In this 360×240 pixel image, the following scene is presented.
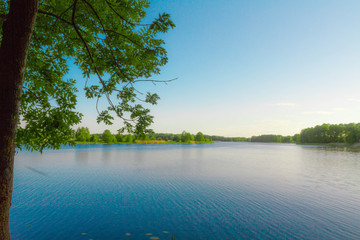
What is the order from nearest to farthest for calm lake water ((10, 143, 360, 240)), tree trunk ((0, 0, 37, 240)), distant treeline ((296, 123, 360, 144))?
tree trunk ((0, 0, 37, 240)) → calm lake water ((10, 143, 360, 240)) → distant treeline ((296, 123, 360, 144))

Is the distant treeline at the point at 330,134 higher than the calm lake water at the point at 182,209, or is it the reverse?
the distant treeline at the point at 330,134

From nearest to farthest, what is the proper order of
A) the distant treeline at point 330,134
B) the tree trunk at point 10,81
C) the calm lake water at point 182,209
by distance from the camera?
the tree trunk at point 10,81, the calm lake water at point 182,209, the distant treeline at point 330,134

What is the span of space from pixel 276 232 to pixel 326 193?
30.4 ft

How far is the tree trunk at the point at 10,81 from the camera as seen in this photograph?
2.59 m

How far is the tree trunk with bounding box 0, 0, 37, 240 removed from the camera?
259 cm

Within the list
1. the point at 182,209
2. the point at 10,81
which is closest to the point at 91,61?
the point at 10,81

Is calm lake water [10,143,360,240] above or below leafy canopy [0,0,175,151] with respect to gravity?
below

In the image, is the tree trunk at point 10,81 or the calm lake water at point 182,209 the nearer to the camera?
the tree trunk at point 10,81

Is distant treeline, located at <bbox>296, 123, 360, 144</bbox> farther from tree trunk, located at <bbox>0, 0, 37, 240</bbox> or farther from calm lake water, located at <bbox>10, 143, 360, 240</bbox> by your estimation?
tree trunk, located at <bbox>0, 0, 37, 240</bbox>

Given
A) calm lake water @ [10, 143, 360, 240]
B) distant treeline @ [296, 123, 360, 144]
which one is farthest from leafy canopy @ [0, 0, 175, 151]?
distant treeline @ [296, 123, 360, 144]

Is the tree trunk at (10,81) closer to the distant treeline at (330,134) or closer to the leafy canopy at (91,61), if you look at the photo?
the leafy canopy at (91,61)

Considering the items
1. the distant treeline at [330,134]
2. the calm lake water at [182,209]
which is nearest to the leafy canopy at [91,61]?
the calm lake water at [182,209]

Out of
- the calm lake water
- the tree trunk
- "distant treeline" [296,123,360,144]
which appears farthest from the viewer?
"distant treeline" [296,123,360,144]

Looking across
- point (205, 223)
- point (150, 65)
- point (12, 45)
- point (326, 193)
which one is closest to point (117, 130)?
point (150, 65)
